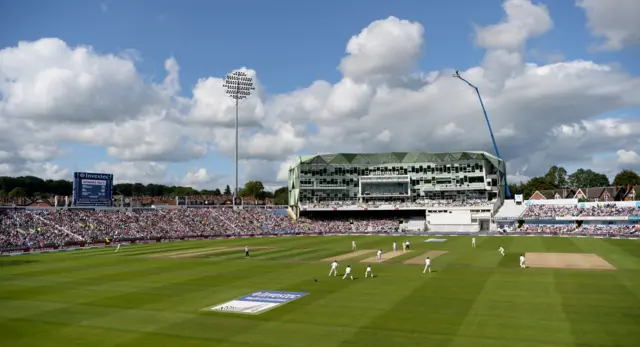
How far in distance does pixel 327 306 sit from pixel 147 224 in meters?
63.3

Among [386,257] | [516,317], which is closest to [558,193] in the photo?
[386,257]

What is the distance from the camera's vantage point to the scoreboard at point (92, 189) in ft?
241

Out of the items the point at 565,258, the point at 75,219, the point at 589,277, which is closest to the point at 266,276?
the point at 589,277

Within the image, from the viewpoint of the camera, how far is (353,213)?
359 ft

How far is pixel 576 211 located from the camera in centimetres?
8331

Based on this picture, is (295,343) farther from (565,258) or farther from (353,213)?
(353,213)

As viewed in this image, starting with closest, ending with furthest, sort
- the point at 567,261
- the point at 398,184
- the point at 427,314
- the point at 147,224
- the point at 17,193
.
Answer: the point at 427,314 < the point at 567,261 < the point at 147,224 < the point at 398,184 < the point at 17,193

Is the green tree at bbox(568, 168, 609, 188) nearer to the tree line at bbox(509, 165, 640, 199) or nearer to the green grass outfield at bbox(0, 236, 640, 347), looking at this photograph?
the tree line at bbox(509, 165, 640, 199)

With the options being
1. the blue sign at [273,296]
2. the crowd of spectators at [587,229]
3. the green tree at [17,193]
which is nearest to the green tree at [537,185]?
the crowd of spectators at [587,229]

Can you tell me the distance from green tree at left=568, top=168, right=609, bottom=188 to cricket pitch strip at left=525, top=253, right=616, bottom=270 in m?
154

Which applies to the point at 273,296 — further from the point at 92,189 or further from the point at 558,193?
the point at 558,193

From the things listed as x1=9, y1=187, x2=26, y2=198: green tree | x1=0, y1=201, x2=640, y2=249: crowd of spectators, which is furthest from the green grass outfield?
x1=9, y1=187, x2=26, y2=198: green tree

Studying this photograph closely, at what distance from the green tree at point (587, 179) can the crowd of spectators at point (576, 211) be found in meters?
107

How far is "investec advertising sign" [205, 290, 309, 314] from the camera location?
23.5 m
